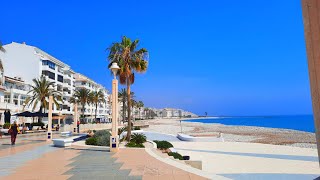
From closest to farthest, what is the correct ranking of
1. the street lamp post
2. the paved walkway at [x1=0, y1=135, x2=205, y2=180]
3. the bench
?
the paved walkway at [x1=0, y1=135, x2=205, y2=180], the street lamp post, the bench

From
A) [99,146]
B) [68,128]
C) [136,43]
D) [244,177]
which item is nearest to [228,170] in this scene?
[244,177]

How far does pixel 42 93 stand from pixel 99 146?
3769cm

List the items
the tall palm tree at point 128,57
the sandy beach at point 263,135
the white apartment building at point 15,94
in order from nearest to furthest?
the tall palm tree at point 128,57
the sandy beach at point 263,135
the white apartment building at point 15,94

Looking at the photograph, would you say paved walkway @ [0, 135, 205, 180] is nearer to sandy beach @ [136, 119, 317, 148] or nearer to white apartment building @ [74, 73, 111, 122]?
sandy beach @ [136, 119, 317, 148]

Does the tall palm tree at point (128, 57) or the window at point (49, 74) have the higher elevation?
the window at point (49, 74)

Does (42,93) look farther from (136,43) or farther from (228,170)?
(228,170)

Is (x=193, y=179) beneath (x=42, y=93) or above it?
beneath

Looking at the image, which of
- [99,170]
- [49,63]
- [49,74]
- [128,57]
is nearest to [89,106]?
[49,74]

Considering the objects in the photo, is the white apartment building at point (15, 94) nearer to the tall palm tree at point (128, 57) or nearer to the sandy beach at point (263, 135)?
the sandy beach at point (263, 135)

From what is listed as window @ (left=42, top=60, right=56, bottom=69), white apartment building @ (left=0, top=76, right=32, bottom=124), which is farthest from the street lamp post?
window @ (left=42, top=60, right=56, bottom=69)

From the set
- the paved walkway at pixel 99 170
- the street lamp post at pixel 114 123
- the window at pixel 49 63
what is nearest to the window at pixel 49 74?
the window at pixel 49 63

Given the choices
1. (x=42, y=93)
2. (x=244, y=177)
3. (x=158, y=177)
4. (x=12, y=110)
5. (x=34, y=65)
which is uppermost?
(x=34, y=65)

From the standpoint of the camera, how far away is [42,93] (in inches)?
1975

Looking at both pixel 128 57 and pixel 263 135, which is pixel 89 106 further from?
pixel 128 57
